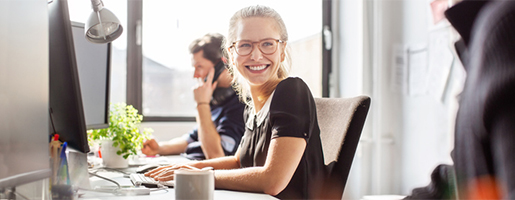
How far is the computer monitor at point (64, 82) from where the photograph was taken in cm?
83

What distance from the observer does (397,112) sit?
2.71 metres

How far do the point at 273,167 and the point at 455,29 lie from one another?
0.55 metres

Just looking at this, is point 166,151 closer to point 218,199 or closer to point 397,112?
point 218,199

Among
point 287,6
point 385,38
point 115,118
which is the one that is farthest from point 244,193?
point 385,38

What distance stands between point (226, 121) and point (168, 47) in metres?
0.96

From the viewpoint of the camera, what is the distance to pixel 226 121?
6.31 ft

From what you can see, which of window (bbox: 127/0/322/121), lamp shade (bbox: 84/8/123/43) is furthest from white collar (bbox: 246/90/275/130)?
window (bbox: 127/0/322/121)

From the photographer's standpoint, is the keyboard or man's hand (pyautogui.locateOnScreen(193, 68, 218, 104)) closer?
the keyboard

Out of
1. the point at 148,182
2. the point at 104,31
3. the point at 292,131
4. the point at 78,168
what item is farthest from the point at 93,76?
the point at 292,131

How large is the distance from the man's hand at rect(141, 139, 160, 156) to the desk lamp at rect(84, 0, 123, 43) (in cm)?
87

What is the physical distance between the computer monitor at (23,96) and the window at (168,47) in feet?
6.55

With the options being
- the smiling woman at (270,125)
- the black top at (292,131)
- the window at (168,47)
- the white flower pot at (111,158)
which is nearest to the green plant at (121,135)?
the white flower pot at (111,158)

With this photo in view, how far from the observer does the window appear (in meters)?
2.60

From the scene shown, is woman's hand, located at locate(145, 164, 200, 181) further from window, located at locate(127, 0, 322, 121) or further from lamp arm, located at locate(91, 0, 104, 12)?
window, located at locate(127, 0, 322, 121)
